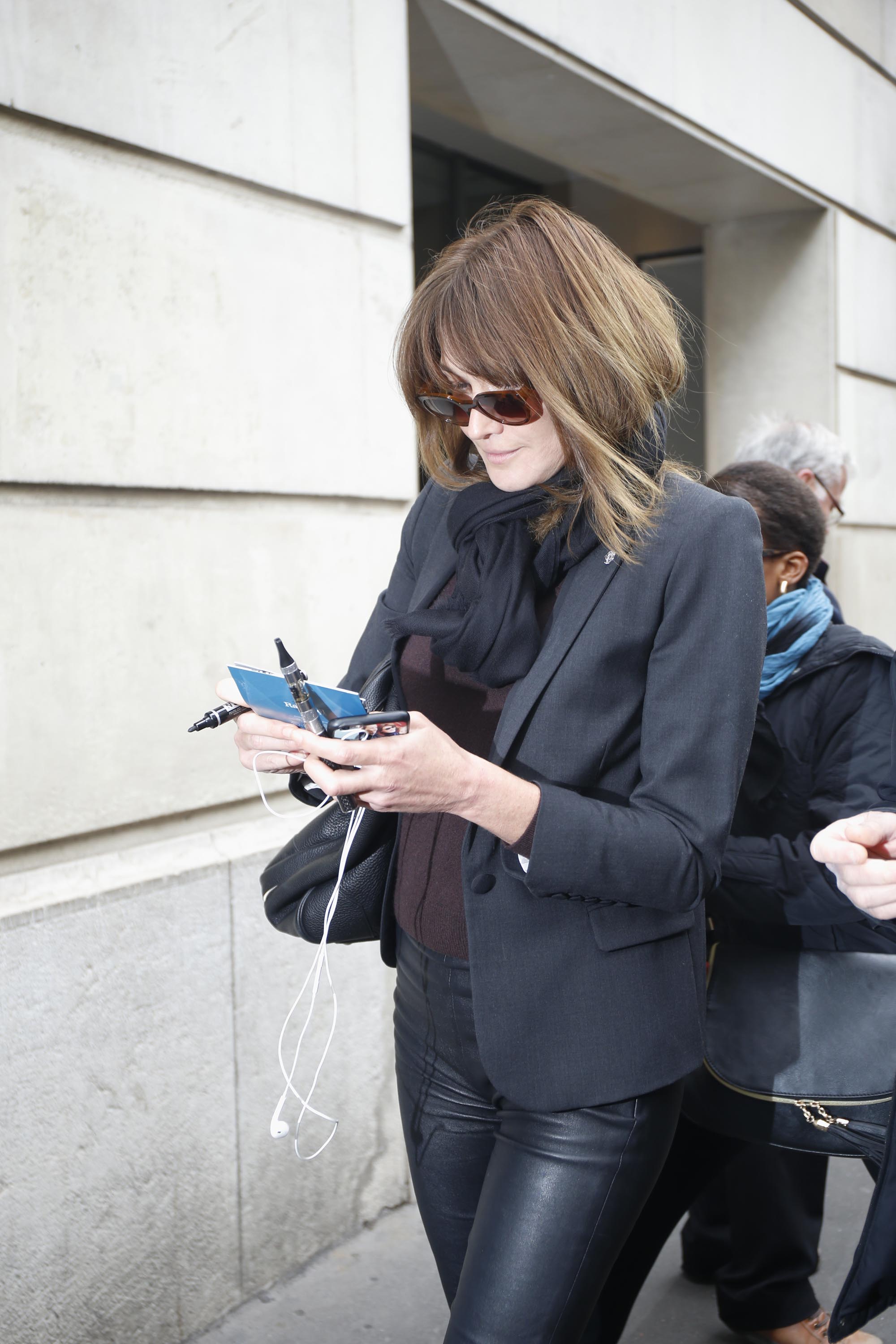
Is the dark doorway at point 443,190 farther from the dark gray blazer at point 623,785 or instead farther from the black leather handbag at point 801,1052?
the dark gray blazer at point 623,785

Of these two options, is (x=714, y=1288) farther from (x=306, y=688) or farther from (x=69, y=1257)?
(x=306, y=688)

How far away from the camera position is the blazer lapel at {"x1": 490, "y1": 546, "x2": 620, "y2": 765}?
1.73 m

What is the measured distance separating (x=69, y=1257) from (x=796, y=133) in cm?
566

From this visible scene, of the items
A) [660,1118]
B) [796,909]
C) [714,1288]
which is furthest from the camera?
[714,1288]

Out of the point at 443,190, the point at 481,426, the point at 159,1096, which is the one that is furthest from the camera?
the point at 443,190

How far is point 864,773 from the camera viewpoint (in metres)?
2.40

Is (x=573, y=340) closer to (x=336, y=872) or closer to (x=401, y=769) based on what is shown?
(x=401, y=769)

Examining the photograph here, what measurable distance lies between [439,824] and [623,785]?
0.30m

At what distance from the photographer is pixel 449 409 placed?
1.87 meters

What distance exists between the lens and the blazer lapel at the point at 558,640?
1.73m

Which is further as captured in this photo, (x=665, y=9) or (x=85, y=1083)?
(x=665, y=9)

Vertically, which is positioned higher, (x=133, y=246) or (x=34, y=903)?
(x=133, y=246)

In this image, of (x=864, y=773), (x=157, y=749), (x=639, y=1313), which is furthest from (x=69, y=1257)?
(x=864, y=773)

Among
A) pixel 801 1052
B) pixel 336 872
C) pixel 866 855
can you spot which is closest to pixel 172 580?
pixel 336 872
